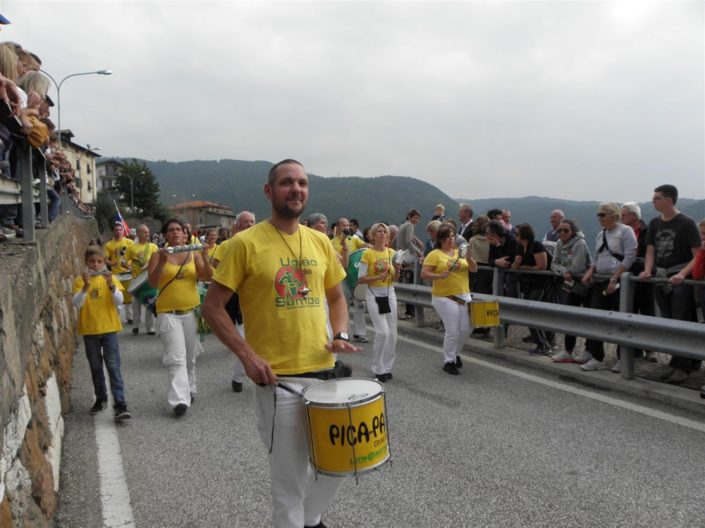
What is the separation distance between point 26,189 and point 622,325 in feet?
19.9

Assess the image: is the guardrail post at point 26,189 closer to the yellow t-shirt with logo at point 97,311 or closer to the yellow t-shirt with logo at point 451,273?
the yellow t-shirt with logo at point 97,311

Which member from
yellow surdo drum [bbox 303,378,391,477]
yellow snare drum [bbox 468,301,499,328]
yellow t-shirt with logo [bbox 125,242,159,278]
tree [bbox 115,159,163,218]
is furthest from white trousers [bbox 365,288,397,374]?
tree [bbox 115,159,163,218]

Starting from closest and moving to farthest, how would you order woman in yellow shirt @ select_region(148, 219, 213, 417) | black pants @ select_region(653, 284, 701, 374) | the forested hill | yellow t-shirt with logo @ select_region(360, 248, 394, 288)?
1. woman in yellow shirt @ select_region(148, 219, 213, 417)
2. black pants @ select_region(653, 284, 701, 374)
3. yellow t-shirt with logo @ select_region(360, 248, 394, 288)
4. the forested hill

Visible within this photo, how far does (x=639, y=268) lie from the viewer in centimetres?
712

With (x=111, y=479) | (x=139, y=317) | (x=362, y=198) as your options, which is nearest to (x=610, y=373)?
(x=111, y=479)

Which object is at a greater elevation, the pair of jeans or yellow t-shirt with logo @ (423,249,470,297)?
yellow t-shirt with logo @ (423,249,470,297)

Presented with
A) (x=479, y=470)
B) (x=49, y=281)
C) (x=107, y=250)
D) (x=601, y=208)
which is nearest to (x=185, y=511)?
(x=479, y=470)

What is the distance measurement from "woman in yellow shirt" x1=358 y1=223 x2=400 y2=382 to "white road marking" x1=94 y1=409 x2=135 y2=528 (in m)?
3.00

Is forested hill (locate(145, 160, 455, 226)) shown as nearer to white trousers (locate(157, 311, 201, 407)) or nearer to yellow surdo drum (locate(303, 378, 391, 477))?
white trousers (locate(157, 311, 201, 407))

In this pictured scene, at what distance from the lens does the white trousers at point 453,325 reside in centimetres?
685

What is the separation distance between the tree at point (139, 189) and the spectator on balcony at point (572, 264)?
87.2m

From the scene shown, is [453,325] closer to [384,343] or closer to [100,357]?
[384,343]

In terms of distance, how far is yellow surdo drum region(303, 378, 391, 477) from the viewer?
2.59 meters

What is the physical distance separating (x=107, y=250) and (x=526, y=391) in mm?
8850
